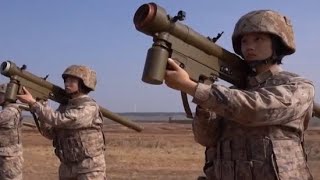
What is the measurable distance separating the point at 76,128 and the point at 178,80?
4530 mm

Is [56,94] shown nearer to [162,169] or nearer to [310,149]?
[162,169]

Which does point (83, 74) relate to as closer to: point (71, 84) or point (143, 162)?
point (71, 84)

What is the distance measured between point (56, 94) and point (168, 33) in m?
5.64

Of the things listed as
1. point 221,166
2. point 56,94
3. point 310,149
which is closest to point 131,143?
point 310,149

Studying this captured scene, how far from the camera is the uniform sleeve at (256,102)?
11.1ft

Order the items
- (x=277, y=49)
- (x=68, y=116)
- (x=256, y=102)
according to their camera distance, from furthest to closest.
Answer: (x=68, y=116) < (x=277, y=49) < (x=256, y=102)

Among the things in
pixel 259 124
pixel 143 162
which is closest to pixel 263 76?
pixel 259 124

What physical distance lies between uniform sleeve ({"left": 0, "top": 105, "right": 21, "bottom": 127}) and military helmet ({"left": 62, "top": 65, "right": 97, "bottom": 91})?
2.78m

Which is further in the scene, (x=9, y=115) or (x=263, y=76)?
(x=9, y=115)

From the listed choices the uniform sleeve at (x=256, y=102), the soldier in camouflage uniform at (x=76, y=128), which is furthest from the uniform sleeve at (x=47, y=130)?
the uniform sleeve at (x=256, y=102)

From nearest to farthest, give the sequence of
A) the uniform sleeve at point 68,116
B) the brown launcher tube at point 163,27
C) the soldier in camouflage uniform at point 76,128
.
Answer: the brown launcher tube at point 163,27, the uniform sleeve at point 68,116, the soldier in camouflage uniform at point 76,128

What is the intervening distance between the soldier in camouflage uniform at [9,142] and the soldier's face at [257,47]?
7.54m

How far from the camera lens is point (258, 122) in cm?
351

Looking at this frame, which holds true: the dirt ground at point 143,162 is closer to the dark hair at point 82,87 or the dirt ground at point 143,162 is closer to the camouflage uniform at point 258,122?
the dark hair at point 82,87
